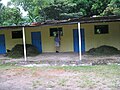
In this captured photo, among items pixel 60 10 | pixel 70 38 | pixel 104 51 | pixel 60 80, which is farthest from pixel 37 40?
pixel 60 80

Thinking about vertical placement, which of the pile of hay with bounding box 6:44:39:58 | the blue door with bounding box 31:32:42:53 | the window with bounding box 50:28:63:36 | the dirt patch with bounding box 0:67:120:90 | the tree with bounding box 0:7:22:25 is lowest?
the dirt patch with bounding box 0:67:120:90

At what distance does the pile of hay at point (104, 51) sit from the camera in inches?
779

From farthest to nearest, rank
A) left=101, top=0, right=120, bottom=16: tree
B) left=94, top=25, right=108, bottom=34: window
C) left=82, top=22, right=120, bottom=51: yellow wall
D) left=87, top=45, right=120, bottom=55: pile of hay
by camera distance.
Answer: left=101, top=0, right=120, bottom=16: tree, left=94, top=25, right=108, bottom=34: window, left=82, top=22, right=120, bottom=51: yellow wall, left=87, top=45, right=120, bottom=55: pile of hay

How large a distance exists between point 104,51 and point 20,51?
6549mm

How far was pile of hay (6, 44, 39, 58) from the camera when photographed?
2109cm

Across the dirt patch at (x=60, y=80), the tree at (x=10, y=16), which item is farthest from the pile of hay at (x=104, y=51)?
the tree at (x=10, y=16)

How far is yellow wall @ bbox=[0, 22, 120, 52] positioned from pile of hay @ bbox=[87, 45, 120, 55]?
80 centimetres

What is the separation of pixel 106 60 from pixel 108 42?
15.8 ft

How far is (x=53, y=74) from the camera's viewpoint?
1278cm

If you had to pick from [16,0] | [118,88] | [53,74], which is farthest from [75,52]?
[16,0]

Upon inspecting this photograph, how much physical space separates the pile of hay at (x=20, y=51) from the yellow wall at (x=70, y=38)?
35.9 inches

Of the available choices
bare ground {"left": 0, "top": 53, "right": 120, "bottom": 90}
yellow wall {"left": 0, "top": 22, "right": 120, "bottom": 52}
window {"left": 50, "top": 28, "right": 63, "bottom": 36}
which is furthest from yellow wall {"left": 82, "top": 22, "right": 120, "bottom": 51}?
bare ground {"left": 0, "top": 53, "right": 120, "bottom": 90}

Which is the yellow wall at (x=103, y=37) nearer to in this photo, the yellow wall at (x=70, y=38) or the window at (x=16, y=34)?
the yellow wall at (x=70, y=38)

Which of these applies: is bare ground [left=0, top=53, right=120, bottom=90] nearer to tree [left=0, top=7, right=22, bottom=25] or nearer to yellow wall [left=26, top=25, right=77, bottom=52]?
yellow wall [left=26, top=25, right=77, bottom=52]
